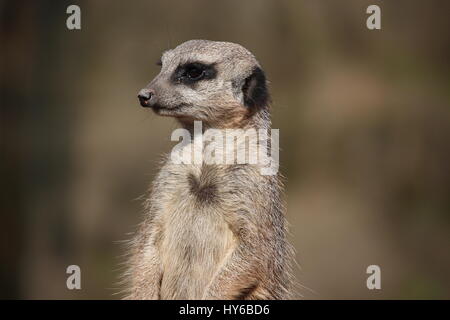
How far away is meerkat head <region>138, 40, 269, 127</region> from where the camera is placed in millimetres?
2248

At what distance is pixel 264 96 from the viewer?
244 cm

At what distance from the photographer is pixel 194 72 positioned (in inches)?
89.4

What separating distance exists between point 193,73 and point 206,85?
0.20 ft

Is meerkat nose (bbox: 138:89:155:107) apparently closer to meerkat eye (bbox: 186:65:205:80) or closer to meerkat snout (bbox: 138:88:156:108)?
meerkat snout (bbox: 138:88:156:108)

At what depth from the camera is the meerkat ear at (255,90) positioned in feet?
7.80

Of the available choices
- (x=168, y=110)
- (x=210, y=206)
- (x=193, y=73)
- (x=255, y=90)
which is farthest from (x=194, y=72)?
(x=210, y=206)

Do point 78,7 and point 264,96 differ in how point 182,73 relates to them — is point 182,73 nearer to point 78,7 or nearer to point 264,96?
point 264,96

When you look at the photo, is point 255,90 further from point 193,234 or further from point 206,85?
point 193,234

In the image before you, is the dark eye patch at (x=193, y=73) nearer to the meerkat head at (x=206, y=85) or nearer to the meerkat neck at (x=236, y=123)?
the meerkat head at (x=206, y=85)

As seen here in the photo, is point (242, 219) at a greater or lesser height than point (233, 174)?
lesser
